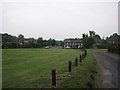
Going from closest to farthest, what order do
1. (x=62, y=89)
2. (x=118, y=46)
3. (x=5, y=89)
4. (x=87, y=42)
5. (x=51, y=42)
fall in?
(x=62, y=89) → (x=5, y=89) → (x=118, y=46) → (x=87, y=42) → (x=51, y=42)

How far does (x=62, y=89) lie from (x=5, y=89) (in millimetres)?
2943

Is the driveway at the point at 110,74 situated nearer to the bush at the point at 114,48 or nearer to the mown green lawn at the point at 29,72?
the mown green lawn at the point at 29,72

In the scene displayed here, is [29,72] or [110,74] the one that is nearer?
[110,74]

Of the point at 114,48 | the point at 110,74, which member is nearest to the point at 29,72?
the point at 110,74

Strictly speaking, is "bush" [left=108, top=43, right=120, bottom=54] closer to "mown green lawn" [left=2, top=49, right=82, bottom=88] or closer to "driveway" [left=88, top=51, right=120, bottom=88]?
"driveway" [left=88, top=51, right=120, bottom=88]

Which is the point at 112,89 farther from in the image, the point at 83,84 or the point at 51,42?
the point at 51,42

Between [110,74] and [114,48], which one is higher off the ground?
[114,48]

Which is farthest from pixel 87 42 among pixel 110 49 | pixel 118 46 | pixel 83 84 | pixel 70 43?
pixel 83 84

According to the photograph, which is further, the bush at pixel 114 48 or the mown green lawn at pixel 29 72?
the bush at pixel 114 48

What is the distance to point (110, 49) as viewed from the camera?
2848 centimetres

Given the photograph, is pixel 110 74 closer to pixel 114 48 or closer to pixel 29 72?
pixel 29 72

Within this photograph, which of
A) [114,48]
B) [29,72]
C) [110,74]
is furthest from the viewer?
[114,48]

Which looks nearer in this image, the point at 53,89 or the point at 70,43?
the point at 53,89

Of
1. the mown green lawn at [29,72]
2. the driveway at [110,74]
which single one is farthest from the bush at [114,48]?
the mown green lawn at [29,72]
